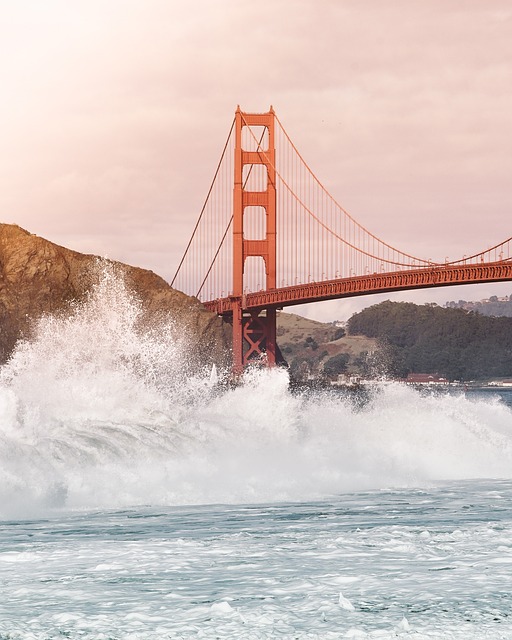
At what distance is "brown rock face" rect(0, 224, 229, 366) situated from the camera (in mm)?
63719

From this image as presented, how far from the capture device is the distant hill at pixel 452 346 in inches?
6432

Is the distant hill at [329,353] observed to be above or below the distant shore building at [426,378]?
above

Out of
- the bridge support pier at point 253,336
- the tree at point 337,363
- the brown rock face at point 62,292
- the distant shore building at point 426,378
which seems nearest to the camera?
the bridge support pier at point 253,336

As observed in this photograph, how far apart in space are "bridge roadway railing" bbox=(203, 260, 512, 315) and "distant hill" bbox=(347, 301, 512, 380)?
102771 mm

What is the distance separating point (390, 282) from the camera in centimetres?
5369

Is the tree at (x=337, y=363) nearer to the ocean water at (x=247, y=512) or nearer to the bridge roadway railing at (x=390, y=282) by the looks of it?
the bridge roadway railing at (x=390, y=282)

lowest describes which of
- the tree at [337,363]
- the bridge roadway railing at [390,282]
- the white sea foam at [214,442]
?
the white sea foam at [214,442]

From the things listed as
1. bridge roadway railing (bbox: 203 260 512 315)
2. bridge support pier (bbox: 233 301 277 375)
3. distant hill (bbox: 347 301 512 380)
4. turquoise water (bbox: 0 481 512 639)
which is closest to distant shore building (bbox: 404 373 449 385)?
distant hill (bbox: 347 301 512 380)

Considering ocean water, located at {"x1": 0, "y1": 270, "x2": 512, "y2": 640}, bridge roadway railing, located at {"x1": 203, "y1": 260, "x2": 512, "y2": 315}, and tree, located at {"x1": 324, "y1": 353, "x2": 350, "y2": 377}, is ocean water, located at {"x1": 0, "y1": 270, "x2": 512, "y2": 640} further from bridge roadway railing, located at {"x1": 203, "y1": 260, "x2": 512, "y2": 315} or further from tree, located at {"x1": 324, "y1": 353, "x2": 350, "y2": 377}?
tree, located at {"x1": 324, "y1": 353, "x2": 350, "y2": 377}

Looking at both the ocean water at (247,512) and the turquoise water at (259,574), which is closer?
the turquoise water at (259,574)

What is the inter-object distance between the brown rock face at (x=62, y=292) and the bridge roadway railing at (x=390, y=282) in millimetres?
6255

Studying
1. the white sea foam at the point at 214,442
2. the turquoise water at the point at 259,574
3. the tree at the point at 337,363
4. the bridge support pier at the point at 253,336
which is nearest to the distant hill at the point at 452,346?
the tree at the point at 337,363

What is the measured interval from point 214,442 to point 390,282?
39.8 m

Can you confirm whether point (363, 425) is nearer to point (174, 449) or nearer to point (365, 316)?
point (174, 449)
